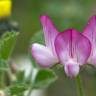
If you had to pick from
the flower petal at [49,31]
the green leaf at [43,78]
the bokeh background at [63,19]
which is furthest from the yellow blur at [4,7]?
the bokeh background at [63,19]

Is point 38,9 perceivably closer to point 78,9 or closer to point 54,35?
point 78,9

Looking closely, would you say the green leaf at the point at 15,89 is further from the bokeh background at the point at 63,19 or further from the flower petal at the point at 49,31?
the bokeh background at the point at 63,19

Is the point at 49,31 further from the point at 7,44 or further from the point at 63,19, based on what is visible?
the point at 63,19

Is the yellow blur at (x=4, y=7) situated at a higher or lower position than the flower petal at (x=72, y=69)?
higher

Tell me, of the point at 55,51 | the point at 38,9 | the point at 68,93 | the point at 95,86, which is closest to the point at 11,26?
the point at 55,51

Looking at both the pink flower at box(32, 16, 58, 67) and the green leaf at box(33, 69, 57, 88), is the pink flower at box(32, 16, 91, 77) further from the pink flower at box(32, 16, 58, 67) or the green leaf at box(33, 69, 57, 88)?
the green leaf at box(33, 69, 57, 88)

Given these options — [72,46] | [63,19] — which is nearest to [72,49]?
[72,46]

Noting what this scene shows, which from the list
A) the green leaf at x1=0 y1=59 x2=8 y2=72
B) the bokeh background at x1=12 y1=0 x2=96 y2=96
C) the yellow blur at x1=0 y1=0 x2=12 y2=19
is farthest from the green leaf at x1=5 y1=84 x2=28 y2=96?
the bokeh background at x1=12 y1=0 x2=96 y2=96

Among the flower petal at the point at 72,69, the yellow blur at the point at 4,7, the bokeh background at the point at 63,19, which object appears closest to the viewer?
the flower petal at the point at 72,69
